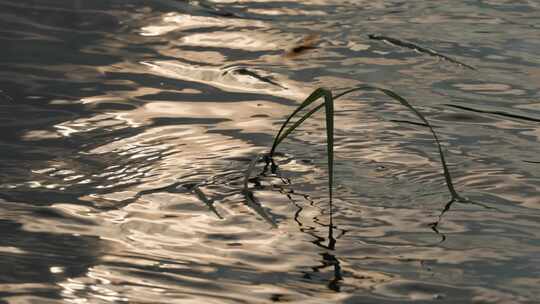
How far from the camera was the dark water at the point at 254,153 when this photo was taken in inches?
76.3

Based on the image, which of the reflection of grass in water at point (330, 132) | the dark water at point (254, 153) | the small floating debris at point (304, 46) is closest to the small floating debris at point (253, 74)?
the dark water at point (254, 153)

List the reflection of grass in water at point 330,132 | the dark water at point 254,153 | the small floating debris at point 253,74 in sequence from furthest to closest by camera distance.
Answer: the small floating debris at point 253,74
the reflection of grass in water at point 330,132
the dark water at point 254,153

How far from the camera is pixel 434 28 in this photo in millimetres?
3836

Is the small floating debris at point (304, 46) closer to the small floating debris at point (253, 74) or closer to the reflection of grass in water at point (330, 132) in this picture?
the small floating debris at point (253, 74)

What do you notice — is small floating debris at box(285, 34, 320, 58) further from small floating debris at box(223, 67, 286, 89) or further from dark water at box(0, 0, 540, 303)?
small floating debris at box(223, 67, 286, 89)

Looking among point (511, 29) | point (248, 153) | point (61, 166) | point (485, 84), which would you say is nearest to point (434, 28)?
point (511, 29)

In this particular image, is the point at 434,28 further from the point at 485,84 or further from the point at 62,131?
the point at 62,131

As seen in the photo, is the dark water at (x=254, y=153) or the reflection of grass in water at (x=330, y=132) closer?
the dark water at (x=254, y=153)

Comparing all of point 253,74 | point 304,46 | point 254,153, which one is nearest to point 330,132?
point 254,153

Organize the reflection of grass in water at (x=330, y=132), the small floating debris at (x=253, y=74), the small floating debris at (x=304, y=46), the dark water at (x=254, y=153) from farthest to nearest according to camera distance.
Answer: the small floating debris at (x=304, y=46), the small floating debris at (x=253, y=74), the reflection of grass in water at (x=330, y=132), the dark water at (x=254, y=153)

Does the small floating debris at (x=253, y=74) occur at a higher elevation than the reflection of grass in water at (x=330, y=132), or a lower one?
lower

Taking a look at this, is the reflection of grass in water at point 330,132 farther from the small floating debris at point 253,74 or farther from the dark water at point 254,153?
the small floating debris at point 253,74

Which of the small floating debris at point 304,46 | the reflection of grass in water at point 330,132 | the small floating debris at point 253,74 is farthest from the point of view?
the small floating debris at point 304,46

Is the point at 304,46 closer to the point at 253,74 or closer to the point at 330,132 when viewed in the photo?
the point at 253,74
